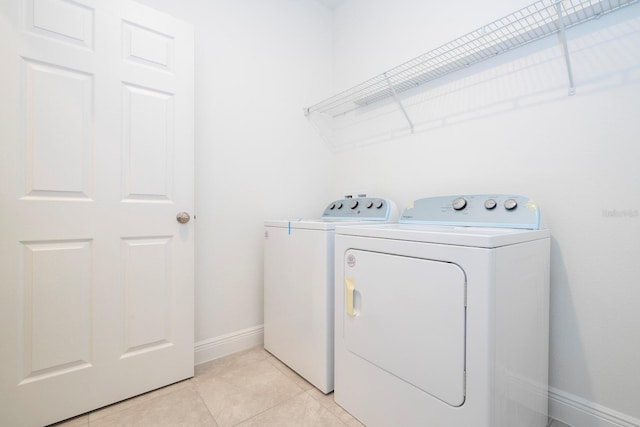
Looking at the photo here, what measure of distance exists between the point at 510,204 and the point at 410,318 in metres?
0.68

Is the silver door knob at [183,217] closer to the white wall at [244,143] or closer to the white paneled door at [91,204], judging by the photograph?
the white paneled door at [91,204]

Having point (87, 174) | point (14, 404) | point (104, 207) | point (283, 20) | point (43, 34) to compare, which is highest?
point (283, 20)

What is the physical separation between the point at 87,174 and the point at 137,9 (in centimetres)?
85

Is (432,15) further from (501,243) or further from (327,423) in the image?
(327,423)

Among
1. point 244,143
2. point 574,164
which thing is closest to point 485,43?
point 574,164

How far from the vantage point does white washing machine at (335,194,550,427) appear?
848mm

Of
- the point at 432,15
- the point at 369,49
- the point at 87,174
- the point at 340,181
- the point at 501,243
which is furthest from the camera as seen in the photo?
the point at 340,181

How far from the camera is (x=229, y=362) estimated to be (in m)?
1.71

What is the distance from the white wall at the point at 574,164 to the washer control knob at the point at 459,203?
7.3 inches

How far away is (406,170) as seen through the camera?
6.03ft

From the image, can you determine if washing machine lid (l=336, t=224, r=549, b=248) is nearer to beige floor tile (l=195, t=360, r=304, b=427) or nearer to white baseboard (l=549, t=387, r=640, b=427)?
white baseboard (l=549, t=387, r=640, b=427)

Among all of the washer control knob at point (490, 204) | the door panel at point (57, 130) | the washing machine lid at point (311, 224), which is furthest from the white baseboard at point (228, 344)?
A: the washer control knob at point (490, 204)

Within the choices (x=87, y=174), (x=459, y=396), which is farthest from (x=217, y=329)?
(x=459, y=396)

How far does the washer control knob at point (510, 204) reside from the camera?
1.20 metres
